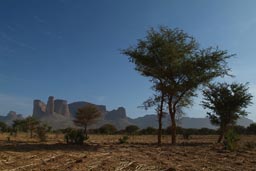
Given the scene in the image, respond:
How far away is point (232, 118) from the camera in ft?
84.9

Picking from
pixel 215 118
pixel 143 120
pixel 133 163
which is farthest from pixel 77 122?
pixel 143 120

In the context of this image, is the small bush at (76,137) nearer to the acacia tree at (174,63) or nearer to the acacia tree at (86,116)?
the acacia tree at (174,63)

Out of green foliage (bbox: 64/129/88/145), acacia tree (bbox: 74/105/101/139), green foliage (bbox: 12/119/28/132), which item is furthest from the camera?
acacia tree (bbox: 74/105/101/139)

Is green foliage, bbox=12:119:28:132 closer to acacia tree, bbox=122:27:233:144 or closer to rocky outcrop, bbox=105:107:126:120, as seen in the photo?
acacia tree, bbox=122:27:233:144

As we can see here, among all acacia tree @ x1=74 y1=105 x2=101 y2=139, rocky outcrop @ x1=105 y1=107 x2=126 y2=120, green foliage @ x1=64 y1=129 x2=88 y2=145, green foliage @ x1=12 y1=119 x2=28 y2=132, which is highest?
rocky outcrop @ x1=105 y1=107 x2=126 y2=120

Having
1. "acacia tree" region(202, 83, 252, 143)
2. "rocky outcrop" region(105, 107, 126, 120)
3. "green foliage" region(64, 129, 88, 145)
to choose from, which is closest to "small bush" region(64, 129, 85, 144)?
"green foliage" region(64, 129, 88, 145)

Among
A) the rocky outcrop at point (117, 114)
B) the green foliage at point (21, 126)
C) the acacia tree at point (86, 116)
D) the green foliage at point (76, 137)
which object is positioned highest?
the rocky outcrop at point (117, 114)

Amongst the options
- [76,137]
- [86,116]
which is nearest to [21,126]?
[86,116]

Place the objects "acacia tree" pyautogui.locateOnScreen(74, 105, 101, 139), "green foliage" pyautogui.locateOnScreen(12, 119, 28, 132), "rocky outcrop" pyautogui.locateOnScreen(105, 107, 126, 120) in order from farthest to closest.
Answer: "rocky outcrop" pyautogui.locateOnScreen(105, 107, 126, 120)
"acacia tree" pyautogui.locateOnScreen(74, 105, 101, 139)
"green foliage" pyautogui.locateOnScreen(12, 119, 28, 132)

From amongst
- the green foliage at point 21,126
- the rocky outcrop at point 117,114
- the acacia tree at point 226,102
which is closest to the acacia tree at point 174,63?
the acacia tree at point 226,102

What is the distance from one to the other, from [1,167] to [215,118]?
71.8ft

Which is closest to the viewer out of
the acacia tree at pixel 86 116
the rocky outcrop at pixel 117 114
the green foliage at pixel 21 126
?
the green foliage at pixel 21 126

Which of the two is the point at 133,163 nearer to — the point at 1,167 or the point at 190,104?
the point at 1,167

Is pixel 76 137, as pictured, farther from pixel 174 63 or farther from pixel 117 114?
pixel 117 114
